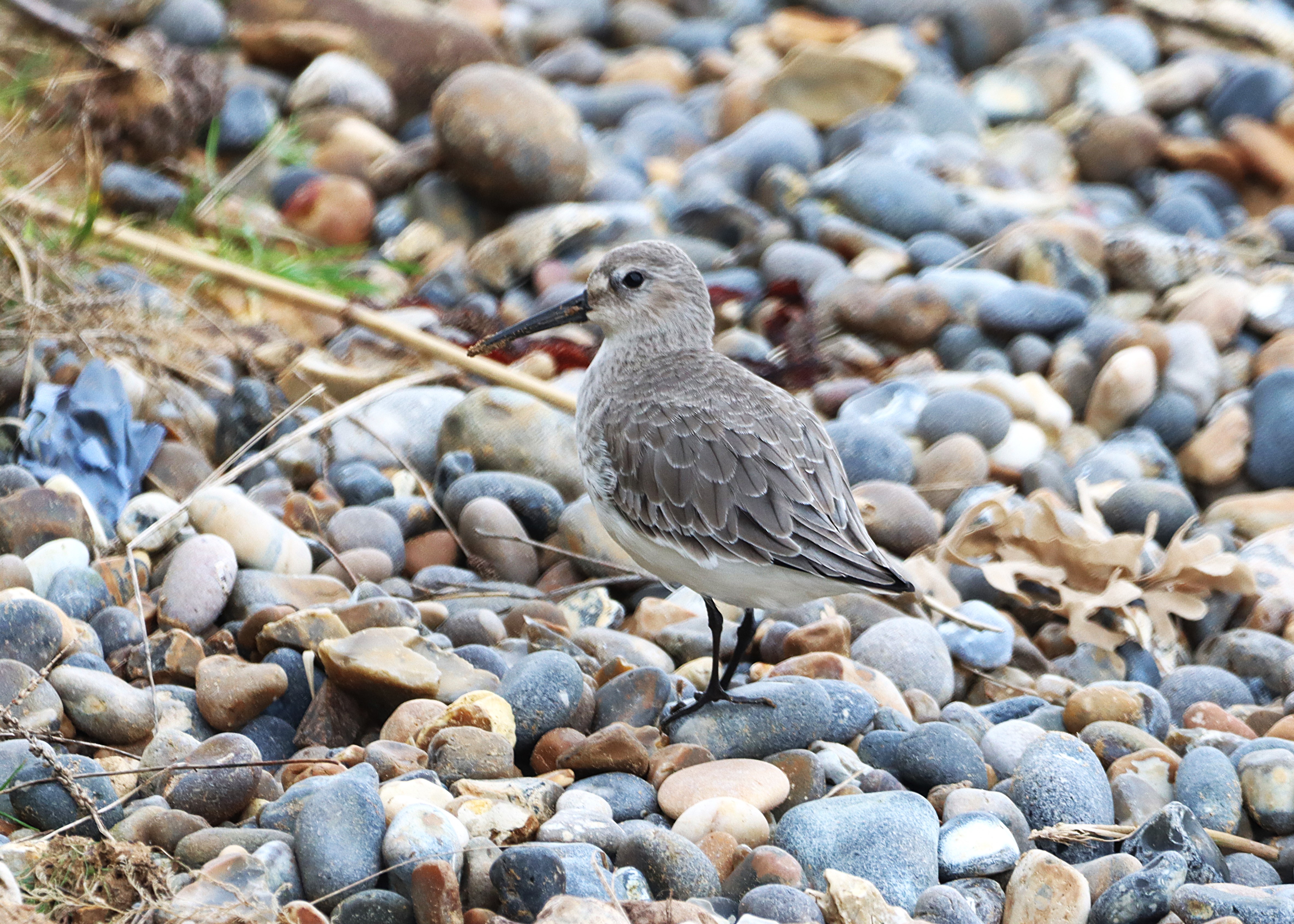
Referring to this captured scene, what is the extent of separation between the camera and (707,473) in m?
3.55

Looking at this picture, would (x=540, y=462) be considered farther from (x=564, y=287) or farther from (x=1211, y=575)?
(x=1211, y=575)

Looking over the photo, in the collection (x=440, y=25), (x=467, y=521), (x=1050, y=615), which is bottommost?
(x=1050, y=615)

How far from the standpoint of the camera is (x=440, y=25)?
8.30 m

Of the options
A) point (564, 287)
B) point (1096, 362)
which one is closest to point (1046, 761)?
point (1096, 362)

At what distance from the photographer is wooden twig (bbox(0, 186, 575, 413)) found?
535 centimetres

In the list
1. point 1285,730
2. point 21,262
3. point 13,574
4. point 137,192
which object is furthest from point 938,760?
point 137,192

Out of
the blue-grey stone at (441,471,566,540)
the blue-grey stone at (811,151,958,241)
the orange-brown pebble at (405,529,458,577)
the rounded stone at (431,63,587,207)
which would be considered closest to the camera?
the orange-brown pebble at (405,529,458,577)

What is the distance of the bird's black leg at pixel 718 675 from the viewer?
3611 mm

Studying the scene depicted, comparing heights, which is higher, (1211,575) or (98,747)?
(98,747)

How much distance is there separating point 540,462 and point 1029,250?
126 inches

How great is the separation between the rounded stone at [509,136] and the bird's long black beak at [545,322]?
274 cm

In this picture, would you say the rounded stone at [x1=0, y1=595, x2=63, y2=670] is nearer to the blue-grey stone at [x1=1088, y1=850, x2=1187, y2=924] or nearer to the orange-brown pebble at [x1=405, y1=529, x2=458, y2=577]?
the orange-brown pebble at [x1=405, y1=529, x2=458, y2=577]

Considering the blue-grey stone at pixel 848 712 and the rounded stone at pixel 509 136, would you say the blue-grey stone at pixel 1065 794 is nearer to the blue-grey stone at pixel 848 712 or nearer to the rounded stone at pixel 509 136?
the blue-grey stone at pixel 848 712

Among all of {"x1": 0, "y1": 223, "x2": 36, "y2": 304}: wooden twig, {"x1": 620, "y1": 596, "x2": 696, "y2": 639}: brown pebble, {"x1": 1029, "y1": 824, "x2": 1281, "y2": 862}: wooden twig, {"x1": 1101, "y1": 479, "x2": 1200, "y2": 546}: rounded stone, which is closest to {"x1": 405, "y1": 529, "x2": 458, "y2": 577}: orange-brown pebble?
{"x1": 620, "y1": 596, "x2": 696, "y2": 639}: brown pebble
